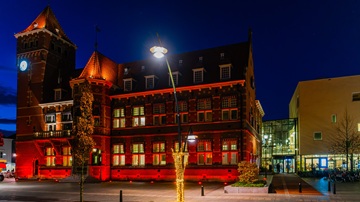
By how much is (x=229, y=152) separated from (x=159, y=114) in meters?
9.24

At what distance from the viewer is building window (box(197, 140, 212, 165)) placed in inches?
1531

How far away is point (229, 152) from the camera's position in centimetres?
3797

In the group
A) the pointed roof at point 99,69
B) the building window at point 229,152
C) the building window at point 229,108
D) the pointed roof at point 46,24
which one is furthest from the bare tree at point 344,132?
the pointed roof at point 46,24

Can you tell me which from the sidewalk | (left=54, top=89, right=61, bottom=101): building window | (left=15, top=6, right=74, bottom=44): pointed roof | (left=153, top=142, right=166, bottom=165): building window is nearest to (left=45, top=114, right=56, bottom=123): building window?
(left=54, top=89, right=61, bottom=101): building window

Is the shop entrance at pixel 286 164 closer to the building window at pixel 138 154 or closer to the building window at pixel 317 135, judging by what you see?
the building window at pixel 317 135

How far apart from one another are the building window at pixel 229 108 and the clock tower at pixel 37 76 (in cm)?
2054

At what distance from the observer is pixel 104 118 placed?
4312cm

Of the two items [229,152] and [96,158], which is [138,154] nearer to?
[96,158]

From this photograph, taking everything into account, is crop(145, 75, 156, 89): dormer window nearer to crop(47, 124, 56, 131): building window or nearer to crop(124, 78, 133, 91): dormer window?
crop(124, 78, 133, 91): dormer window

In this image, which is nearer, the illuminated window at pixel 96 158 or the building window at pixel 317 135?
the illuminated window at pixel 96 158

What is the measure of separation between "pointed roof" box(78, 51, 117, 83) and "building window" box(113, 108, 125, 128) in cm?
410

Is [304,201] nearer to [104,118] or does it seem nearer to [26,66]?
[104,118]

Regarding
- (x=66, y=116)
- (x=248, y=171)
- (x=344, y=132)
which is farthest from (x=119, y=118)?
(x=344, y=132)

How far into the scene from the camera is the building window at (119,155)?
143 feet
